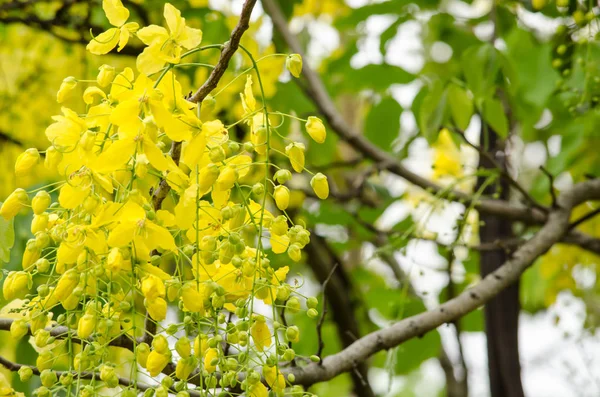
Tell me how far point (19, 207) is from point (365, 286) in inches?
83.3

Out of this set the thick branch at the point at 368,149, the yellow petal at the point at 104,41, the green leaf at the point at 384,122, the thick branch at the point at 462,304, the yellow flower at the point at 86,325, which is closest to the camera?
the yellow flower at the point at 86,325

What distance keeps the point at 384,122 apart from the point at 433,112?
1.77 ft

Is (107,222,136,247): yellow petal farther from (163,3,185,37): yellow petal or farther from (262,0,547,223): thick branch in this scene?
(262,0,547,223): thick branch

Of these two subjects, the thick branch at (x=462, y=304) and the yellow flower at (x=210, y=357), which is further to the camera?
the thick branch at (x=462, y=304)

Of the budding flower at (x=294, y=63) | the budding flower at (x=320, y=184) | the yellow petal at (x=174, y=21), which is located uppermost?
the budding flower at (x=294, y=63)

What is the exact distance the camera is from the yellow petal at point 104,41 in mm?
824

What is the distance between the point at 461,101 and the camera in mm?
1436

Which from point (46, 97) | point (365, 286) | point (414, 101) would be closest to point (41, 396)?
point (414, 101)

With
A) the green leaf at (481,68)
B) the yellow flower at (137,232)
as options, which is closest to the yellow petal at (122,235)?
the yellow flower at (137,232)

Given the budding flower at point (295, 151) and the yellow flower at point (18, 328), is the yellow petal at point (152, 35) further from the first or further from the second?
the yellow flower at point (18, 328)

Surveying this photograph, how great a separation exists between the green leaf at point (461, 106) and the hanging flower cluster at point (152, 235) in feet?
2.30

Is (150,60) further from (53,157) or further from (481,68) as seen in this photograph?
(481,68)

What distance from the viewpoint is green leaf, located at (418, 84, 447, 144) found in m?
1.45

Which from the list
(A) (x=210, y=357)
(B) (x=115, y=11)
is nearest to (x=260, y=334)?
(A) (x=210, y=357)
